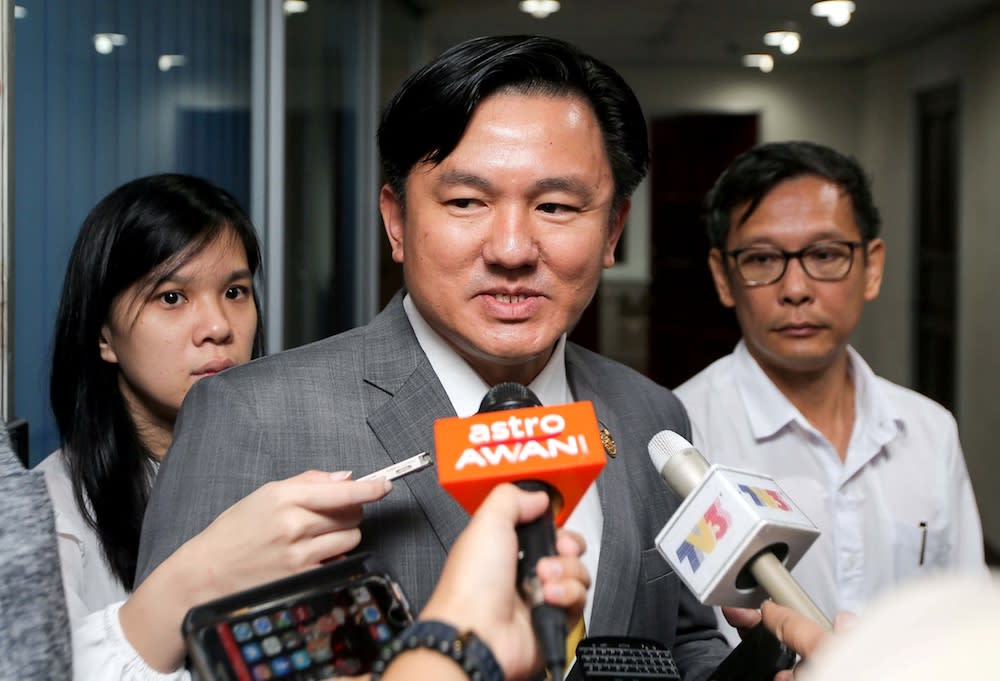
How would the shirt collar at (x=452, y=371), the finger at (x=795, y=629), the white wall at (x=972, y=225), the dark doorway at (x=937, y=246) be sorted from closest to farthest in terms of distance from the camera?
the finger at (x=795, y=629) < the shirt collar at (x=452, y=371) < the white wall at (x=972, y=225) < the dark doorway at (x=937, y=246)

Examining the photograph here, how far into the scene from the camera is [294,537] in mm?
894

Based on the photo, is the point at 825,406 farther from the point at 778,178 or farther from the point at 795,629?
the point at 795,629

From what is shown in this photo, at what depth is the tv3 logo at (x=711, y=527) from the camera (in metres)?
0.87

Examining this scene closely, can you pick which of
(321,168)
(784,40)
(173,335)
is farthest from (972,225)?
(173,335)

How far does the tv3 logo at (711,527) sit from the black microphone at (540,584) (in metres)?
0.15

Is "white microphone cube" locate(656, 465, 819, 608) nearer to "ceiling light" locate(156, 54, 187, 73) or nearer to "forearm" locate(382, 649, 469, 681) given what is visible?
"forearm" locate(382, 649, 469, 681)

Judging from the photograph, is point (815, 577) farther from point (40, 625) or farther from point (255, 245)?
point (40, 625)

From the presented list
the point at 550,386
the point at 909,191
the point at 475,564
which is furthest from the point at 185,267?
the point at 909,191

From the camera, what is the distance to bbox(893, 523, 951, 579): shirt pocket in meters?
1.96

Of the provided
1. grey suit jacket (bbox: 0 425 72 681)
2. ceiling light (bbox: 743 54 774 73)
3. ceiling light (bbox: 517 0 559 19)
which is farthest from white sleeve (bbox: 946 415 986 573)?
ceiling light (bbox: 743 54 774 73)

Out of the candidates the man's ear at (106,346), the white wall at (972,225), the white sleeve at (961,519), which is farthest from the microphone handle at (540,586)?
the white wall at (972,225)

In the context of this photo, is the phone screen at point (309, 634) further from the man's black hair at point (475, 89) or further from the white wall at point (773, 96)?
the white wall at point (773, 96)

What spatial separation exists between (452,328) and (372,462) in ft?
0.63

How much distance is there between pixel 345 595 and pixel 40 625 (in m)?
0.24
